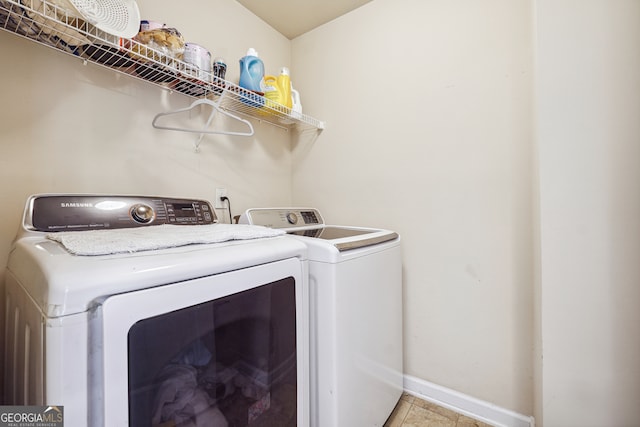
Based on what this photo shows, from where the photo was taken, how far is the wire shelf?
829mm

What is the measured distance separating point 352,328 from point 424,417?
0.80 metres

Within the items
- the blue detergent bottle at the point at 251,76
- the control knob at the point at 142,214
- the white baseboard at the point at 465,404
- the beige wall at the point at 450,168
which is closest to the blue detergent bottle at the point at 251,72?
the blue detergent bottle at the point at 251,76

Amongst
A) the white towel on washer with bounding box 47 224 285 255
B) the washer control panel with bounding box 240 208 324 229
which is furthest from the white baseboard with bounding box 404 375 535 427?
the white towel on washer with bounding box 47 224 285 255

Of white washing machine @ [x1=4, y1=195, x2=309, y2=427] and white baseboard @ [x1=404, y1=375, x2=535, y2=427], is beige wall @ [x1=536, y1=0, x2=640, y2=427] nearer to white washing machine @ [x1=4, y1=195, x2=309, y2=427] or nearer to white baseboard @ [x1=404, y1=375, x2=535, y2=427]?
white baseboard @ [x1=404, y1=375, x2=535, y2=427]

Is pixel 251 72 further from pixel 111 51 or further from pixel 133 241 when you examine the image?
pixel 133 241

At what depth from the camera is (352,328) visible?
3.48 feet

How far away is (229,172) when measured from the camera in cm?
168

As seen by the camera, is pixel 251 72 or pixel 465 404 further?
pixel 251 72

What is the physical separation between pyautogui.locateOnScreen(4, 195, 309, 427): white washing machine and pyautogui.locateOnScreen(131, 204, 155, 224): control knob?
0.02 m

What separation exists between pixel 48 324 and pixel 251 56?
153 cm

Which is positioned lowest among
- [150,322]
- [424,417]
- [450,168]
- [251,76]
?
[424,417]

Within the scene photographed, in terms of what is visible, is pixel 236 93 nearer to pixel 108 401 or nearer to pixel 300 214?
pixel 300 214

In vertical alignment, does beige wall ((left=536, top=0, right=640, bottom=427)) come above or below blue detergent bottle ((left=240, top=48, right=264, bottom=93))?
below

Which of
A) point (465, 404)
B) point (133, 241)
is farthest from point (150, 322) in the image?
point (465, 404)
